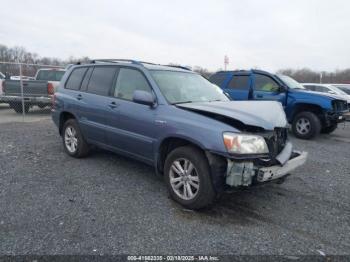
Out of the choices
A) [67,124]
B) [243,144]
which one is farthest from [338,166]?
[67,124]

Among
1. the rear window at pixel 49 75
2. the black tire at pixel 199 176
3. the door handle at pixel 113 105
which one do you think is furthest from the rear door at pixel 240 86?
the rear window at pixel 49 75

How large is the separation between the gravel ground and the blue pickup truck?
3155 millimetres

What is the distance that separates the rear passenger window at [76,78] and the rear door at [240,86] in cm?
520

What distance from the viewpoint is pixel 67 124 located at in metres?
5.95

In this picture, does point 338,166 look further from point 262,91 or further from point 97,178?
point 97,178

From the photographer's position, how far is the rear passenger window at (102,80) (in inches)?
202

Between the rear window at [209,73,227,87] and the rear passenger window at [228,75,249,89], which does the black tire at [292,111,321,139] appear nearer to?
the rear passenger window at [228,75,249,89]

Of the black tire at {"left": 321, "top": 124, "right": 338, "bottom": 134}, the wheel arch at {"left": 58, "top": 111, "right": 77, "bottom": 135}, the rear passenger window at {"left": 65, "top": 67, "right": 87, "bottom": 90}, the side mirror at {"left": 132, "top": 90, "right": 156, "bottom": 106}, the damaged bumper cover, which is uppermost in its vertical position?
the rear passenger window at {"left": 65, "top": 67, "right": 87, "bottom": 90}


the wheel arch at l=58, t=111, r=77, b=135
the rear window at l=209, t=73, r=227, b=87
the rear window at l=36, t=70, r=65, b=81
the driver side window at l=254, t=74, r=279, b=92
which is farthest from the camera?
the rear window at l=36, t=70, r=65, b=81

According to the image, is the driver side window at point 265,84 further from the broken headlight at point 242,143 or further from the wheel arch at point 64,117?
the broken headlight at point 242,143

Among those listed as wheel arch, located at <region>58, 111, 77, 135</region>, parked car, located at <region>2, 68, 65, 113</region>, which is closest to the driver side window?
wheel arch, located at <region>58, 111, 77, 135</region>

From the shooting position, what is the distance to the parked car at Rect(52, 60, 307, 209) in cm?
351

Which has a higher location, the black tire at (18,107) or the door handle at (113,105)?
the door handle at (113,105)

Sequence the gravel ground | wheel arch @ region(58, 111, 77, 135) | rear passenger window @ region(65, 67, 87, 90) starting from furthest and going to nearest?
wheel arch @ region(58, 111, 77, 135) → rear passenger window @ region(65, 67, 87, 90) → the gravel ground
